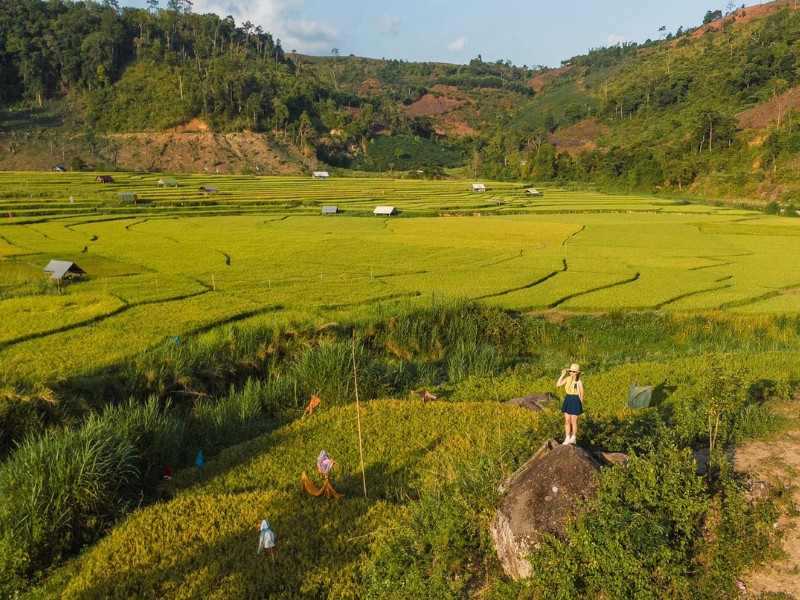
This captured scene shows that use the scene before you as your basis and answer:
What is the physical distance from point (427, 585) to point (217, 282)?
14429 mm

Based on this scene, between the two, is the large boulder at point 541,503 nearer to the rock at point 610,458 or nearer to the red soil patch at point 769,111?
the rock at point 610,458

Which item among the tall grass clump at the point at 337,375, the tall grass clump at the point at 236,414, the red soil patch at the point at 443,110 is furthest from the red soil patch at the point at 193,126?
the tall grass clump at the point at 236,414

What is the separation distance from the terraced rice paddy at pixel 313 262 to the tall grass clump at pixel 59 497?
4.00 meters

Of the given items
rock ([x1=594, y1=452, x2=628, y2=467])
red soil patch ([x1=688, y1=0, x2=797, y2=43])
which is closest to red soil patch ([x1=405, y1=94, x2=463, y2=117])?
red soil patch ([x1=688, y1=0, x2=797, y2=43])

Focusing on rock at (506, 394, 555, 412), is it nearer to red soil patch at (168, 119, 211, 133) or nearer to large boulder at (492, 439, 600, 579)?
large boulder at (492, 439, 600, 579)

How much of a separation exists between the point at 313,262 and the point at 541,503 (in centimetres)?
1790

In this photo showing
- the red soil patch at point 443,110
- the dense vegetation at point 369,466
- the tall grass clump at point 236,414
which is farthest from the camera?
the red soil patch at point 443,110

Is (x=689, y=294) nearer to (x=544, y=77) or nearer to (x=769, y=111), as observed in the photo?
(x=769, y=111)

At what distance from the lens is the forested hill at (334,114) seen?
62.9 m

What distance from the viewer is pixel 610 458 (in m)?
5.65

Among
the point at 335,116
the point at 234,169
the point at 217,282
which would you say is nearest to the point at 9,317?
the point at 217,282

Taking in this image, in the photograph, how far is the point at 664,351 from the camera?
46.4 ft

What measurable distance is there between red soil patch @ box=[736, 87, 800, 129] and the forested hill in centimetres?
28

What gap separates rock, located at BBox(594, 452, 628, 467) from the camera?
5496 mm
